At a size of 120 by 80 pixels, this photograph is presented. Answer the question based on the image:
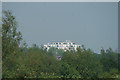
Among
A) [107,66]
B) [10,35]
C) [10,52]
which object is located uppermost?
[10,35]

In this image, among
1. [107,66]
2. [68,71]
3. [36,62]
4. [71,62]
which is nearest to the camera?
[68,71]

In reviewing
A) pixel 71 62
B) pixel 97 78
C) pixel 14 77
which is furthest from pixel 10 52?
pixel 71 62

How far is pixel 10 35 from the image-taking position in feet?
11.8

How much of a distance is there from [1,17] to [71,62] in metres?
3.44

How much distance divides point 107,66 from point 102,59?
0.53 meters

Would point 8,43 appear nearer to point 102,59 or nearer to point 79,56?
point 79,56

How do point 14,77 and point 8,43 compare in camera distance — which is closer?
point 8,43

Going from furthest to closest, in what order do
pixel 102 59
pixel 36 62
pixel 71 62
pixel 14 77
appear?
1. pixel 102 59
2. pixel 71 62
3. pixel 36 62
4. pixel 14 77

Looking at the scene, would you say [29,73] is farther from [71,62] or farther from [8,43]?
[71,62]

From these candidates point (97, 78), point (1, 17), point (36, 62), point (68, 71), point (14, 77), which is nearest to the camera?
point (1, 17)

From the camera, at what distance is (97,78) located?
4.61 metres

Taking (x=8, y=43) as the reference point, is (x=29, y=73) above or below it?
below

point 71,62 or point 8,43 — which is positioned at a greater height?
point 8,43

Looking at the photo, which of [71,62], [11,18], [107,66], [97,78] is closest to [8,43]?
[11,18]
